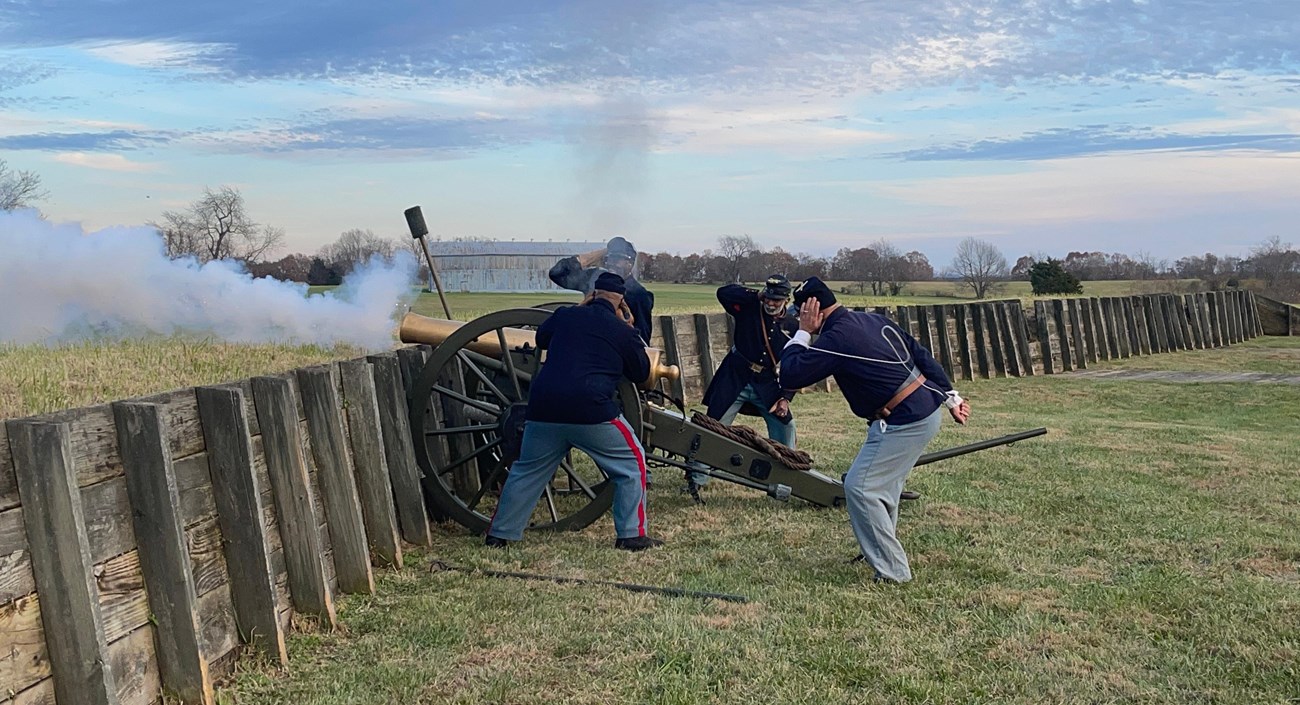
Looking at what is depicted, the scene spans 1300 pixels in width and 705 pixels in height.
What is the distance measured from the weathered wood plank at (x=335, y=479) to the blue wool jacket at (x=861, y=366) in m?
2.20

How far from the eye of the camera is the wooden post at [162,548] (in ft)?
13.3

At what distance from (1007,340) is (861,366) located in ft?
49.7

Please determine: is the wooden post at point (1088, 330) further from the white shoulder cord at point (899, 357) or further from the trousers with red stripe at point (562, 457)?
the trousers with red stripe at point (562, 457)

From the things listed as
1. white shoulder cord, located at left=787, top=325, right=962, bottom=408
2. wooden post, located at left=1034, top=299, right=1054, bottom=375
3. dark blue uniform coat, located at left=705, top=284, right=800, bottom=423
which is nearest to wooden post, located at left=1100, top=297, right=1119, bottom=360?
wooden post, located at left=1034, top=299, right=1054, bottom=375

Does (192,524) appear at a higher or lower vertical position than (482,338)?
lower

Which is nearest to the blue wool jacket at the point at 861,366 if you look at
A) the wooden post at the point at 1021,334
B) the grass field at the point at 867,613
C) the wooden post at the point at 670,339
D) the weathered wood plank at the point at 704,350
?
the grass field at the point at 867,613

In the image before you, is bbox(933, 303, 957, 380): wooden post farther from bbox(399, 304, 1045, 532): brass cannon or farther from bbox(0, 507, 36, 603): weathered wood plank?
bbox(0, 507, 36, 603): weathered wood plank

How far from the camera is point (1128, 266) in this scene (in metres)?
50.1

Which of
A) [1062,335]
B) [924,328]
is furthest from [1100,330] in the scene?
[924,328]

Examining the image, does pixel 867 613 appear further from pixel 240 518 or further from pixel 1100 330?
pixel 1100 330

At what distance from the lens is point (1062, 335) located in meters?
21.7

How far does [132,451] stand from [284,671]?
1107 millimetres

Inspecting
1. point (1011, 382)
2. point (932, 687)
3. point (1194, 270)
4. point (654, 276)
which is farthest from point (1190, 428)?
point (1194, 270)

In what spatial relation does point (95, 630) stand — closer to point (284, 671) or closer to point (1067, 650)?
point (284, 671)
